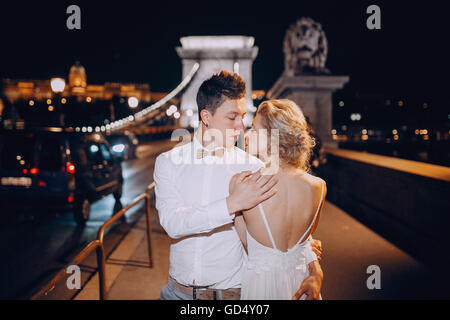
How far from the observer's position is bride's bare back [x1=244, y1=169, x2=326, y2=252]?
169cm

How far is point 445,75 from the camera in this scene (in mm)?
16766

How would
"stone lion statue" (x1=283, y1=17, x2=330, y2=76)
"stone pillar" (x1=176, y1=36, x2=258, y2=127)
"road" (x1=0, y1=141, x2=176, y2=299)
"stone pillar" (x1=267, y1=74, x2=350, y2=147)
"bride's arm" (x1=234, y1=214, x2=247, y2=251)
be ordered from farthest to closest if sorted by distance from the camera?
1. "stone pillar" (x1=176, y1=36, x2=258, y2=127)
2. "stone lion statue" (x1=283, y1=17, x2=330, y2=76)
3. "stone pillar" (x1=267, y1=74, x2=350, y2=147)
4. "road" (x1=0, y1=141, x2=176, y2=299)
5. "bride's arm" (x1=234, y1=214, x2=247, y2=251)

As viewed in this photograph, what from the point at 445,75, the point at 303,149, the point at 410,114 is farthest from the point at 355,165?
the point at 410,114

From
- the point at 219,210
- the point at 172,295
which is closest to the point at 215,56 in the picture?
the point at 172,295

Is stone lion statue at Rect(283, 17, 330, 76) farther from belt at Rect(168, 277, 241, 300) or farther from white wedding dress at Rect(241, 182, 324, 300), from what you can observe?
belt at Rect(168, 277, 241, 300)

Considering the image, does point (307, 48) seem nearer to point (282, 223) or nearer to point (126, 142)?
point (282, 223)

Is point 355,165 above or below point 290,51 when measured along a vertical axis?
below

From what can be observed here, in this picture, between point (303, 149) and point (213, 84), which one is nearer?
point (213, 84)

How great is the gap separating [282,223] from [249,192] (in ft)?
1.07

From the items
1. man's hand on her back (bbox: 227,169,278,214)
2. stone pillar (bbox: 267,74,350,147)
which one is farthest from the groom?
stone pillar (bbox: 267,74,350,147)

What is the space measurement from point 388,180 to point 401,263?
148cm

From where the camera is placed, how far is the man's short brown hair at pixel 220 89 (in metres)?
1.70

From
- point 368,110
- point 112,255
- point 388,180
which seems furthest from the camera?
point 368,110

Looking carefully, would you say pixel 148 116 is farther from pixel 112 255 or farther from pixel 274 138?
pixel 274 138
